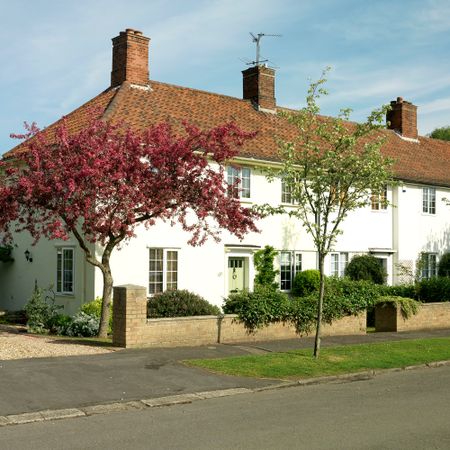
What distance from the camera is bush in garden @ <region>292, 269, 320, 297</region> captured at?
2303 cm

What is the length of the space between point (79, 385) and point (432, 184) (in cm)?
2209

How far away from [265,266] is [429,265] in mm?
10034

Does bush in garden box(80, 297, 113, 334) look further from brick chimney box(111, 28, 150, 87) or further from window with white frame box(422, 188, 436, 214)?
window with white frame box(422, 188, 436, 214)

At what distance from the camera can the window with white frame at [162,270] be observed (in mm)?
20328

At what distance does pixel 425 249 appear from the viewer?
94.9 feet

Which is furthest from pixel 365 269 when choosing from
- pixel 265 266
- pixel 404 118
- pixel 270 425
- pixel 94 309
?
pixel 270 425

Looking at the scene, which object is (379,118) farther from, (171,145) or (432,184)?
(432,184)

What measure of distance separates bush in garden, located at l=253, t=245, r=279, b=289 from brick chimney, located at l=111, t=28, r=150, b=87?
7.50 m

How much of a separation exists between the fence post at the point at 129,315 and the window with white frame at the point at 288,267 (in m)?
9.98

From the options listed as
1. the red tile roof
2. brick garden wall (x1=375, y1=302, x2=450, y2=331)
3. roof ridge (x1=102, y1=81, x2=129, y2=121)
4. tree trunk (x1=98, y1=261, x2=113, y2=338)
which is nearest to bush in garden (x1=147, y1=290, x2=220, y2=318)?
tree trunk (x1=98, y1=261, x2=113, y2=338)

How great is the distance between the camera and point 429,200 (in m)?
29.3

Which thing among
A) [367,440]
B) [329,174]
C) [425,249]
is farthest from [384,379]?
[425,249]

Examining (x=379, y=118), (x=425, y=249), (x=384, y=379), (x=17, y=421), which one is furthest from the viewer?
(x=425, y=249)

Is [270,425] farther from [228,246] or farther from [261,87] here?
[261,87]
